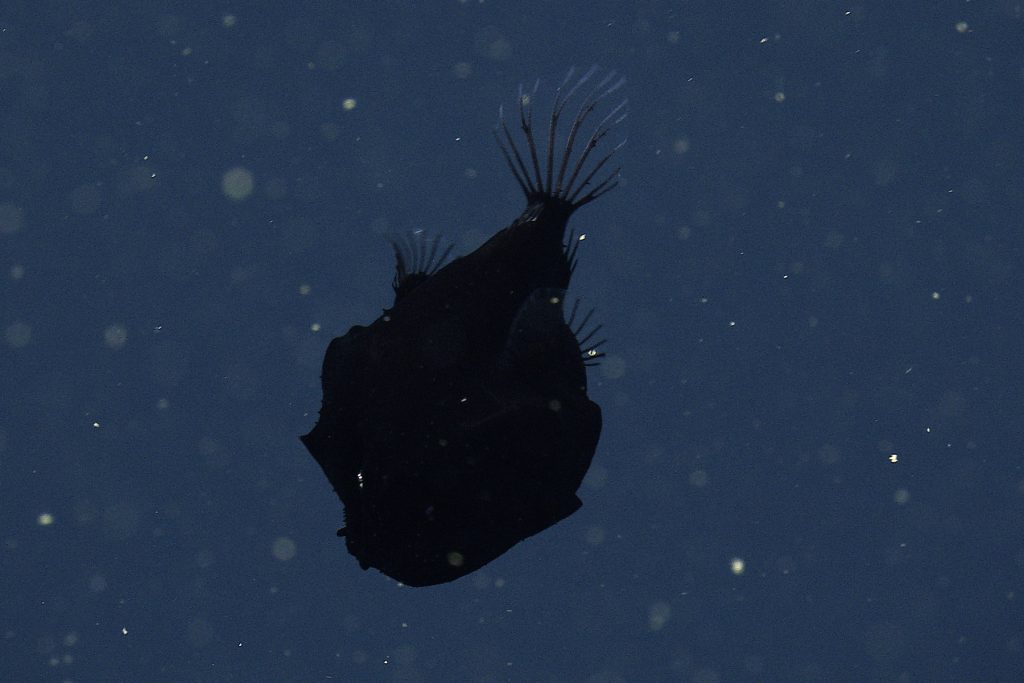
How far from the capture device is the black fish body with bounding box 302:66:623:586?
109 inches

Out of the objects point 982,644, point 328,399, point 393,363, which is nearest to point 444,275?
point 393,363

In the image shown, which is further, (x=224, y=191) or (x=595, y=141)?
(x=224, y=191)

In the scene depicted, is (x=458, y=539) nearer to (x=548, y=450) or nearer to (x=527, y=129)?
(x=548, y=450)

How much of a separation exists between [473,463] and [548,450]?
32 cm

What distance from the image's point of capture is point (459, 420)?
282 centimetres

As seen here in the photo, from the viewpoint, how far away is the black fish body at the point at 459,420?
277 centimetres

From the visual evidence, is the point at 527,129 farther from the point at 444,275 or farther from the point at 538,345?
the point at 538,345

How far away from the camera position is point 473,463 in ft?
9.14

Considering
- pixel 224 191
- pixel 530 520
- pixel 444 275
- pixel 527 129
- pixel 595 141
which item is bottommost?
pixel 530 520

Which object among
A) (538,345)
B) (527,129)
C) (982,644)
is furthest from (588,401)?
(982,644)

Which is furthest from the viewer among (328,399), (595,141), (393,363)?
(595,141)

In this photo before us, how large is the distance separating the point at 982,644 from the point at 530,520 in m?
14.2

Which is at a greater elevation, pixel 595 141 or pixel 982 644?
pixel 595 141

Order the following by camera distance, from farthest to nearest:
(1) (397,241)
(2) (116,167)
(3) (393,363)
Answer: (2) (116,167) < (1) (397,241) < (3) (393,363)
